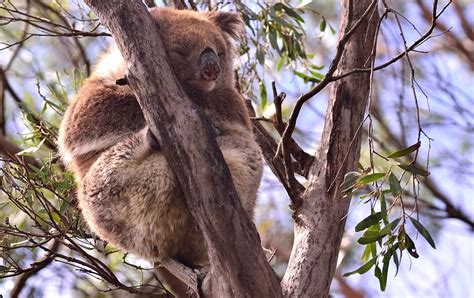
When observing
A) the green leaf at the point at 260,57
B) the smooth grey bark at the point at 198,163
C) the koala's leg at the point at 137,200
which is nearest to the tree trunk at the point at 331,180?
the smooth grey bark at the point at 198,163

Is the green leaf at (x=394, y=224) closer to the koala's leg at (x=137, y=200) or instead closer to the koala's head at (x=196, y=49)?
the koala's leg at (x=137, y=200)

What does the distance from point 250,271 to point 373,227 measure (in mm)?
455

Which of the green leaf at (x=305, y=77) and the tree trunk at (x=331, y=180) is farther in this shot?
the green leaf at (x=305, y=77)

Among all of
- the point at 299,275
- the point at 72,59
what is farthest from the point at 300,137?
the point at 299,275

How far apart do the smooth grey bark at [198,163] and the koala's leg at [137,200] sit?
229 millimetres

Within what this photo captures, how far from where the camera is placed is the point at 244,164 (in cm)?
259

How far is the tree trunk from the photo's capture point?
2.42m

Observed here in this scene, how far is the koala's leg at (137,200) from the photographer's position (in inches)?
96.0

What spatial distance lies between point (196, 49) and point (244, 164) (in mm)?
524

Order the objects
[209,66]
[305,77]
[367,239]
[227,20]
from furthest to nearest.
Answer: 1. [305,77]
2. [227,20]
3. [209,66]
4. [367,239]

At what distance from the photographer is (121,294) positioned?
3.51 metres

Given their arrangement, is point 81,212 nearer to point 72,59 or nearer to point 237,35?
point 237,35

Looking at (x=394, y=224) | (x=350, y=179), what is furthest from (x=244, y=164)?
(x=394, y=224)

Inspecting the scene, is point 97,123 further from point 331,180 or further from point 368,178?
point 368,178
